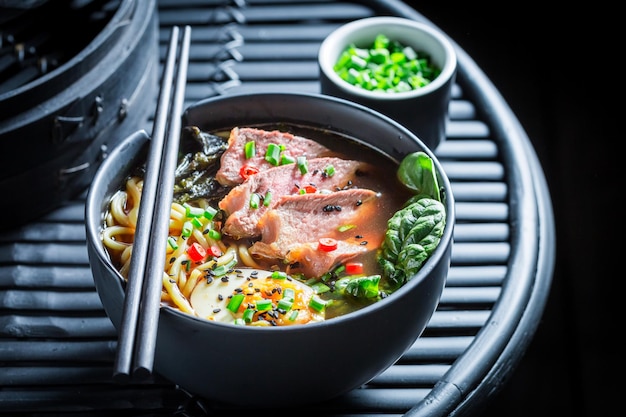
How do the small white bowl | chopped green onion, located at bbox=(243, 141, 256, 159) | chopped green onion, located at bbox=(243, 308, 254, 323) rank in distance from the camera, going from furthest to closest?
the small white bowl → chopped green onion, located at bbox=(243, 141, 256, 159) → chopped green onion, located at bbox=(243, 308, 254, 323)

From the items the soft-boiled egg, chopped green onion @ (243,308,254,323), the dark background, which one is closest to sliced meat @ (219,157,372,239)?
the soft-boiled egg

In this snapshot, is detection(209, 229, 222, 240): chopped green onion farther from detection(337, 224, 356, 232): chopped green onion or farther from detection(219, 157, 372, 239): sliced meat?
detection(337, 224, 356, 232): chopped green onion

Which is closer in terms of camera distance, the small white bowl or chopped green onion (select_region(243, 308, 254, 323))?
chopped green onion (select_region(243, 308, 254, 323))

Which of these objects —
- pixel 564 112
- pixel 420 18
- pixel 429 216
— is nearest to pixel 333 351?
pixel 429 216

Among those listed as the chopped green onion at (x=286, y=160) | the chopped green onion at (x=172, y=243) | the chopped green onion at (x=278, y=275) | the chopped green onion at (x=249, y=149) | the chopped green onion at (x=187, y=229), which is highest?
the chopped green onion at (x=249, y=149)

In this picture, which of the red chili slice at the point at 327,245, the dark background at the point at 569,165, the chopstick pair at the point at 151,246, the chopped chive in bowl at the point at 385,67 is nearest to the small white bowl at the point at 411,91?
the chopped chive in bowl at the point at 385,67

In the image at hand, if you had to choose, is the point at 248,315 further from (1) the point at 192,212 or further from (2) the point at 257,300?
(1) the point at 192,212

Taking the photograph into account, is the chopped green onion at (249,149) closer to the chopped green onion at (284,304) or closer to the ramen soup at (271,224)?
the ramen soup at (271,224)
